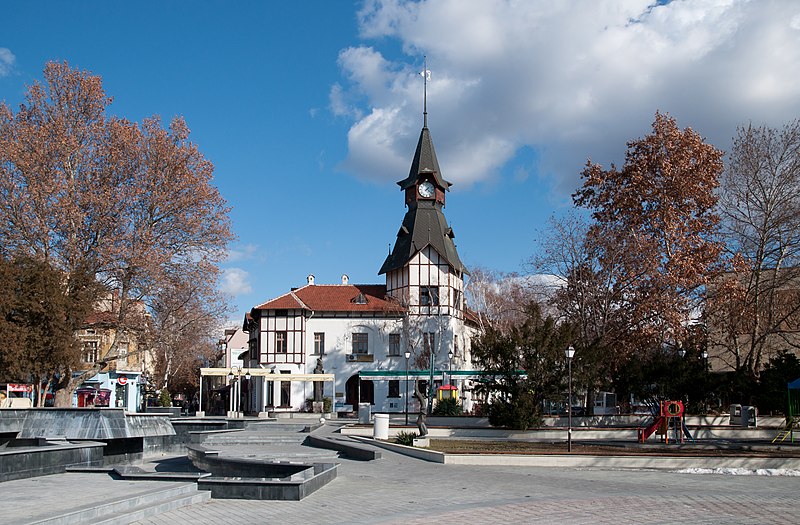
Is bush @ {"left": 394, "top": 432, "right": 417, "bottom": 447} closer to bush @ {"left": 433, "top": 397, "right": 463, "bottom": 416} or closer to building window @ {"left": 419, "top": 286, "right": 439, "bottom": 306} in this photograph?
bush @ {"left": 433, "top": 397, "right": 463, "bottom": 416}

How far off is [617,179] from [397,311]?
24.2m

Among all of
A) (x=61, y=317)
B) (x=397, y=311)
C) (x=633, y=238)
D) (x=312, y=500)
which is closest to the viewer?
(x=312, y=500)

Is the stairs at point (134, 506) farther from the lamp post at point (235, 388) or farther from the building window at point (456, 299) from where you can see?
the building window at point (456, 299)

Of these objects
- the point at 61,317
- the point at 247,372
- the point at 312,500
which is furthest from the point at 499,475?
the point at 247,372

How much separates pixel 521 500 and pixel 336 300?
154ft

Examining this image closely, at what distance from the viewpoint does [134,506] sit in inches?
420

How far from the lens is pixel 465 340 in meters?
59.8

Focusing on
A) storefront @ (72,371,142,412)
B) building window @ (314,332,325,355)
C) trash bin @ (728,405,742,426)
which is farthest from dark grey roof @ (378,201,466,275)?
trash bin @ (728,405,742,426)

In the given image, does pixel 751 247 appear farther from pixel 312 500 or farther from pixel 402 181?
pixel 402 181

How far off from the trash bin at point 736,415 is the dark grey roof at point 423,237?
26.7 m

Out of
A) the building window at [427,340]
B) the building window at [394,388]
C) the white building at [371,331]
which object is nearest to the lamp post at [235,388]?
the white building at [371,331]

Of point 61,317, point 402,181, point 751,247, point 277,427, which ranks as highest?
point 402,181

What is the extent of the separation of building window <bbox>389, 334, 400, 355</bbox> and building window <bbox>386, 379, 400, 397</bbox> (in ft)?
7.88

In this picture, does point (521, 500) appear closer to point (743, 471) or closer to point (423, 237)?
point (743, 471)
